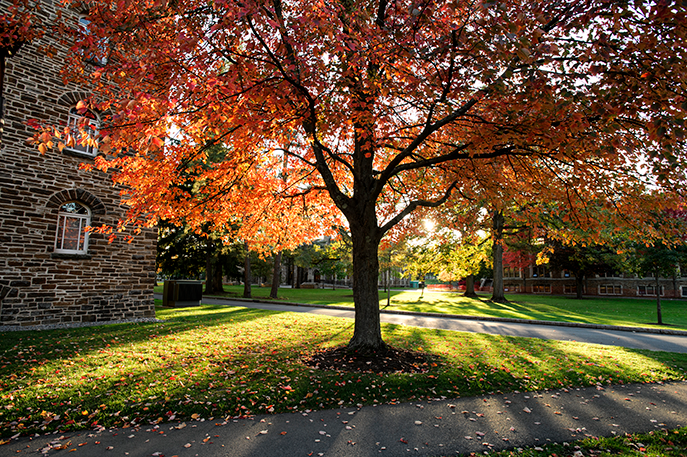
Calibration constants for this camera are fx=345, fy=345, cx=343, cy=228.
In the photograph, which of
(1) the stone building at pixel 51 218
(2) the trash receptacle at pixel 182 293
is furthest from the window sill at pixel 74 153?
(2) the trash receptacle at pixel 182 293

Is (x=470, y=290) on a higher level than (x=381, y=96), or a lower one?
lower

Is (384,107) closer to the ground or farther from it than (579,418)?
farther from it

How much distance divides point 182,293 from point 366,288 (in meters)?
15.4

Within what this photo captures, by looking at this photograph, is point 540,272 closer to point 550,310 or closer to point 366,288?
point 550,310

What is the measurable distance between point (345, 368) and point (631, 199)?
6.95 m

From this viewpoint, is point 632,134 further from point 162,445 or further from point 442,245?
point 442,245

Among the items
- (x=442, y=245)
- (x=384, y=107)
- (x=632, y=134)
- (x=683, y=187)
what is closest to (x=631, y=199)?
(x=683, y=187)

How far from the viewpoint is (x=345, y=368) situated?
6742mm

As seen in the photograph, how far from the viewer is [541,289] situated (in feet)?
155

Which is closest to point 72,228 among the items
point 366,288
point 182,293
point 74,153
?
point 74,153

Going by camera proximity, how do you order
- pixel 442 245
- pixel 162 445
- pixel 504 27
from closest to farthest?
1. pixel 162 445
2. pixel 504 27
3. pixel 442 245

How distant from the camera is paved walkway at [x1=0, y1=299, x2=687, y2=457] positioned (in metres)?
3.79

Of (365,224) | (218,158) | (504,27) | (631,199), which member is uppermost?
(218,158)

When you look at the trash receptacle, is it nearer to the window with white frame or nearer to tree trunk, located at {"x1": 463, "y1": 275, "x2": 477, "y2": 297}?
tree trunk, located at {"x1": 463, "y1": 275, "x2": 477, "y2": 297}
